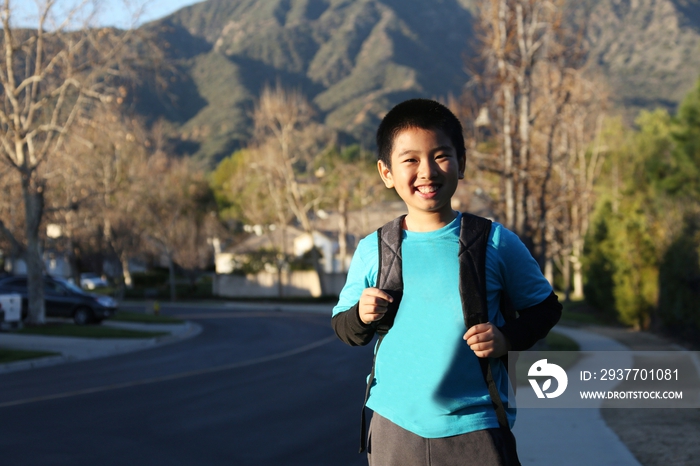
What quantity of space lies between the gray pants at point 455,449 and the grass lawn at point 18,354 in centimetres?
1633

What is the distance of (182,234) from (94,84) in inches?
1352

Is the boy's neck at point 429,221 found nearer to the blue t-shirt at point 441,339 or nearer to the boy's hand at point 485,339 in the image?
the blue t-shirt at point 441,339

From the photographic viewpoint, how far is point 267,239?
71688mm

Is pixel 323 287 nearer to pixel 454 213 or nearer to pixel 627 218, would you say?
pixel 627 218

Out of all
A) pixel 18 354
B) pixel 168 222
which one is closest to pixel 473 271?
pixel 18 354

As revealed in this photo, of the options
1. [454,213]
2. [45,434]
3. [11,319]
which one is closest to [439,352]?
[454,213]

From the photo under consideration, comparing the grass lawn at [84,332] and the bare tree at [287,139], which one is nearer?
the grass lawn at [84,332]

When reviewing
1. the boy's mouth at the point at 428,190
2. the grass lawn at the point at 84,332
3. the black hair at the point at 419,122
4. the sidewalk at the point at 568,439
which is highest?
the black hair at the point at 419,122

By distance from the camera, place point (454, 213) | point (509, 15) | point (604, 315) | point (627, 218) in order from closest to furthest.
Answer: point (454, 213) < point (509, 15) < point (627, 218) < point (604, 315)

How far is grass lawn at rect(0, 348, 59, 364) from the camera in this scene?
18000 millimetres

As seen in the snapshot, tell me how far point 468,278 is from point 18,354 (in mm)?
17658

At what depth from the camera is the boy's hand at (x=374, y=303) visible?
2.90 meters

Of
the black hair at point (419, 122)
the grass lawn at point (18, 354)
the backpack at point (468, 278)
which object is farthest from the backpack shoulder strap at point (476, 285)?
the grass lawn at point (18, 354)

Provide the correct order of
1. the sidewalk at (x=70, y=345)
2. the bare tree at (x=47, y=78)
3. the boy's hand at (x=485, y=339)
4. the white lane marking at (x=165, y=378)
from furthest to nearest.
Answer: the bare tree at (x=47, y=78) → the sidewalk at (x=70, y=345) → the white lane marking at (x=165, y=378) → the boy's hand at (x=485, y=339)
